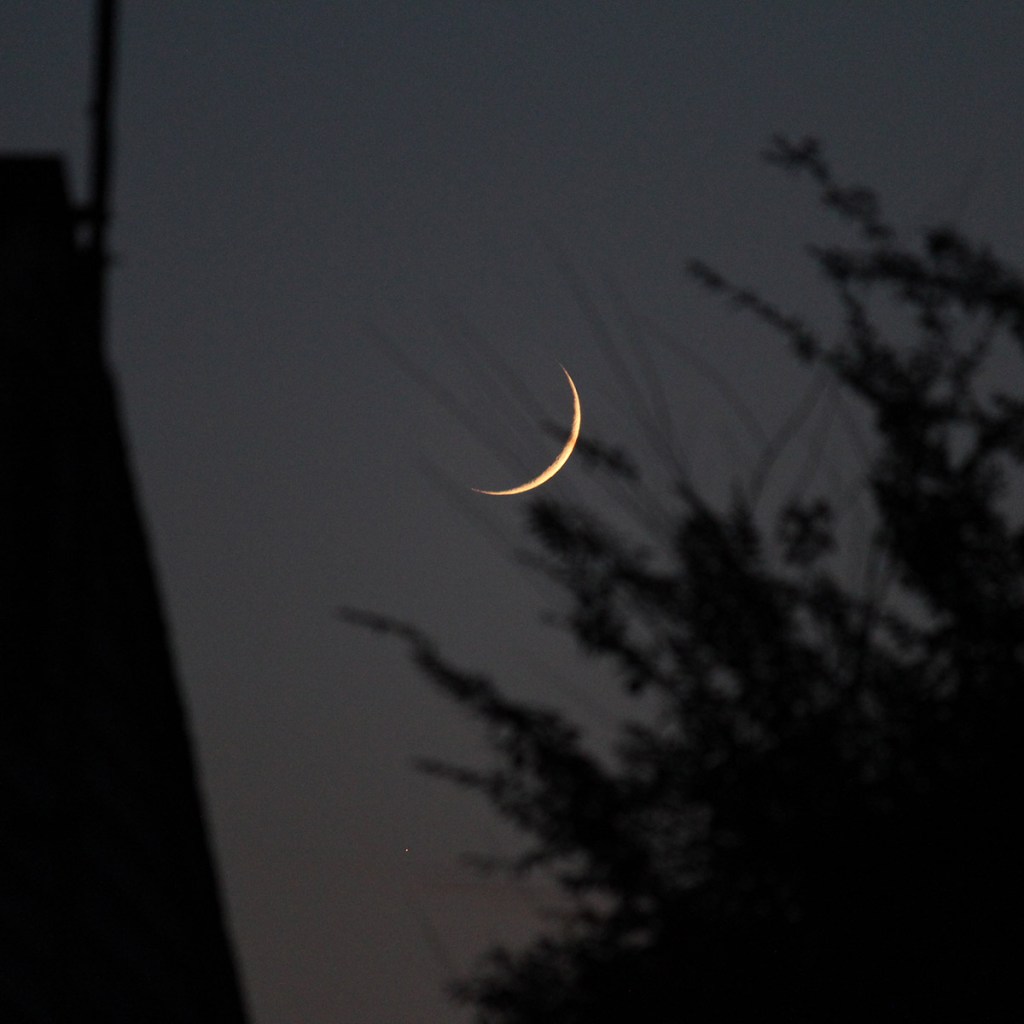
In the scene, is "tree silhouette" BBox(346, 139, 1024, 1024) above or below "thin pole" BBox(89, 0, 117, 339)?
below

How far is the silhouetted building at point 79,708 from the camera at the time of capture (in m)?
4.96

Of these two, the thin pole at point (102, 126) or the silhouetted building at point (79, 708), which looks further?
the silhouetted building at point (79, 708)

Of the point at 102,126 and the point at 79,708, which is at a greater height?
the point at 102,126

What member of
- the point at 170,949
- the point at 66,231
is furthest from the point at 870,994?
the point at 66,231

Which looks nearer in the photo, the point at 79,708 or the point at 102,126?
the point at 102,126

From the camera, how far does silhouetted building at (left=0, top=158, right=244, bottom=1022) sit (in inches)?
195

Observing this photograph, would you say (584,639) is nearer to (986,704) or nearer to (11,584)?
(986,704)

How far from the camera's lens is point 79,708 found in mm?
5305

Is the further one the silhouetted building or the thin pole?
the silhouetted building

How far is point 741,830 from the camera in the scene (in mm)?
5477

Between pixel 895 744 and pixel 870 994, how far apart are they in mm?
1226

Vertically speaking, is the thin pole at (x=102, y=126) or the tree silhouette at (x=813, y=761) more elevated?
the thin pole at (x=102, y=126)

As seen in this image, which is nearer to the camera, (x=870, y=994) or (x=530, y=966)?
(x=870, y=994)

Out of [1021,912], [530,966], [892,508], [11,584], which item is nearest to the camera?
[1021,912]
